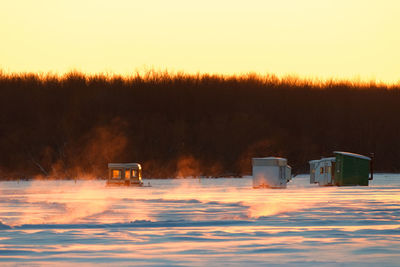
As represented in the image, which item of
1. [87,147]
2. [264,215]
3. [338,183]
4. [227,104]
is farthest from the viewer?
[227,104]

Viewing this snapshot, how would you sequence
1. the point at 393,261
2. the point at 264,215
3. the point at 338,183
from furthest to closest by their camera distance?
the point at 338,183, the point at 264,215, the point at 393,261

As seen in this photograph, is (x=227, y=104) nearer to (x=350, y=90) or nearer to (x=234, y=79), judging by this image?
(x=234, y=79)

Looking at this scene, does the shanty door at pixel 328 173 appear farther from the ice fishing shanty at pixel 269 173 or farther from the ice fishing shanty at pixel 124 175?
the ice fishing shanty at pixel 124 175

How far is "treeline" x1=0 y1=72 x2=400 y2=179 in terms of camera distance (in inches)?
3984

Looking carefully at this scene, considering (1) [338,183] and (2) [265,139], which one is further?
(2) [265,139]

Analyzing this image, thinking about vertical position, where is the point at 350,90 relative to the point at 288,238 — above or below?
above

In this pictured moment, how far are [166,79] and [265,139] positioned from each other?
29441mm

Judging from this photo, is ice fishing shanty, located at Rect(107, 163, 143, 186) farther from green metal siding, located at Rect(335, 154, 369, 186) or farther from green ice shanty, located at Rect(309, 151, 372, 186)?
green metal siding, located at Rect(335, 154, 369, 186)

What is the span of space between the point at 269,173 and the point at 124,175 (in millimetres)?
11252

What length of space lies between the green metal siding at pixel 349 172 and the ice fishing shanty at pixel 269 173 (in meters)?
4.67

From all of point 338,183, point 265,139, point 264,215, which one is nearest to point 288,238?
point 264,215

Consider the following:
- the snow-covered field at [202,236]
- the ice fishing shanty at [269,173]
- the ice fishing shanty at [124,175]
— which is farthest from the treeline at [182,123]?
the snow-covered field at [202,236]

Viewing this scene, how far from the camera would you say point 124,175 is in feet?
179

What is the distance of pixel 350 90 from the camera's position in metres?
144
